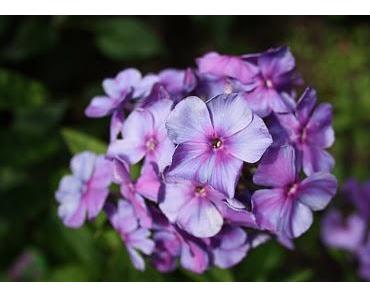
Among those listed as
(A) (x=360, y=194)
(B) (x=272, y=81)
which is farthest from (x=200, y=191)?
(A) (x=360, y=194)

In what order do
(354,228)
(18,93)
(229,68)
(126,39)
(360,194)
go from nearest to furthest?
(229,68), (360,194), (354,228), (18,93), (126,39)

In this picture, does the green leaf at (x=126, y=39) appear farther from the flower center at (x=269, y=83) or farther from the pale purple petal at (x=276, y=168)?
the pale purple petal at (x=276, y=168)

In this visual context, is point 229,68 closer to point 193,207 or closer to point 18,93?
point 193,207

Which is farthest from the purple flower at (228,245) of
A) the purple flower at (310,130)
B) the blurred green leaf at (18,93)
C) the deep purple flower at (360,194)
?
the blurred green leaf at (18,93)

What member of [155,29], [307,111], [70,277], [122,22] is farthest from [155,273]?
[155,29]

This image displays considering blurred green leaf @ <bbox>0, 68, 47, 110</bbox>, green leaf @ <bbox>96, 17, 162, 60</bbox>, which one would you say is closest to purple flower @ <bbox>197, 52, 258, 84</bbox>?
blurred green leaf @ <bbox>0, 68, 47, 110</bbox>

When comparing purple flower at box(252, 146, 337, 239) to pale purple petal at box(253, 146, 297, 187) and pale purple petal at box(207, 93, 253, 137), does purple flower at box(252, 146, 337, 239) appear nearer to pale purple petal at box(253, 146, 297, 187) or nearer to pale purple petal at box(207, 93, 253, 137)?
pale purple petal at box(253, 146, 297, 187)
